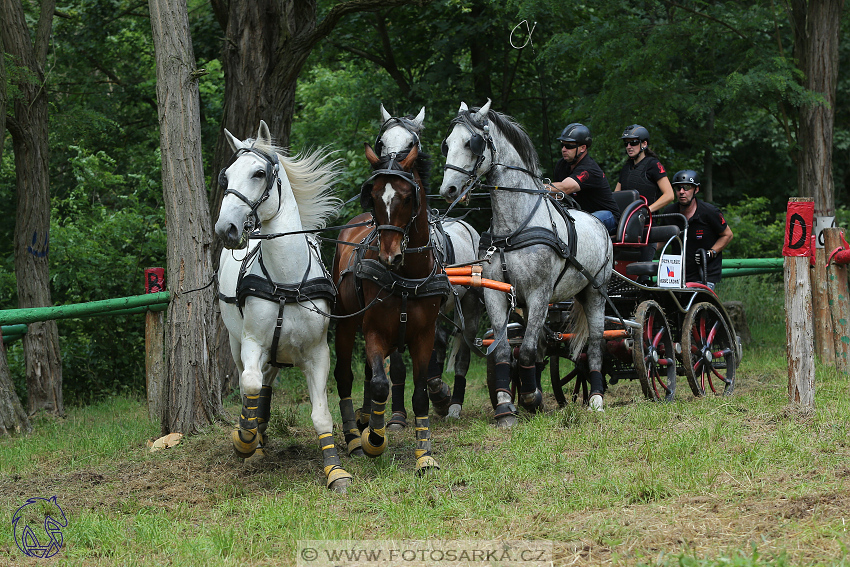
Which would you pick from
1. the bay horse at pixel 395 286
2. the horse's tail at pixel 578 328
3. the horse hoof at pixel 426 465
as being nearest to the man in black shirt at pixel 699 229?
the horse's tail at pixel 578 328

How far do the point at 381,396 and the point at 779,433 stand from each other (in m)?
2.83

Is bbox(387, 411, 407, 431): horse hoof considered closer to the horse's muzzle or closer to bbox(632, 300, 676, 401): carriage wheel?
bbox(632, 300, 676, 401): carriage wheel

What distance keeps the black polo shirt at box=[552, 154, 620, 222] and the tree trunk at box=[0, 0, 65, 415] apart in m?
6.40

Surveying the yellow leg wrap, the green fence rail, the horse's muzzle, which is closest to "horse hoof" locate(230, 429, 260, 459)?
the yellow leg wrap

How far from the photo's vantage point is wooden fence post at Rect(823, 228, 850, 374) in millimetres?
9422

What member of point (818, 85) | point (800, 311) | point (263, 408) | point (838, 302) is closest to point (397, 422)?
point (263, 408)

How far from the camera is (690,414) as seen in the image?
696 cm

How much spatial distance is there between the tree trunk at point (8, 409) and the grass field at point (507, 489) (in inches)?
18.1

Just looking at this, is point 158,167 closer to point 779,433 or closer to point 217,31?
point 217,31

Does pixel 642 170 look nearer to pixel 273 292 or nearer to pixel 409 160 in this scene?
pixel 409 160

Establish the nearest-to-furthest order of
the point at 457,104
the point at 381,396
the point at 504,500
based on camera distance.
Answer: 1. the point at 504,500
2. the point at 381,396
3. the point at 457,104

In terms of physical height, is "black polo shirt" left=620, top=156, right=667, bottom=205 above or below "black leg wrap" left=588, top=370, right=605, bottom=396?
above

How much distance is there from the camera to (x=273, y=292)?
5559 mm

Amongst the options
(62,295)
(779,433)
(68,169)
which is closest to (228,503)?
(779,433)
